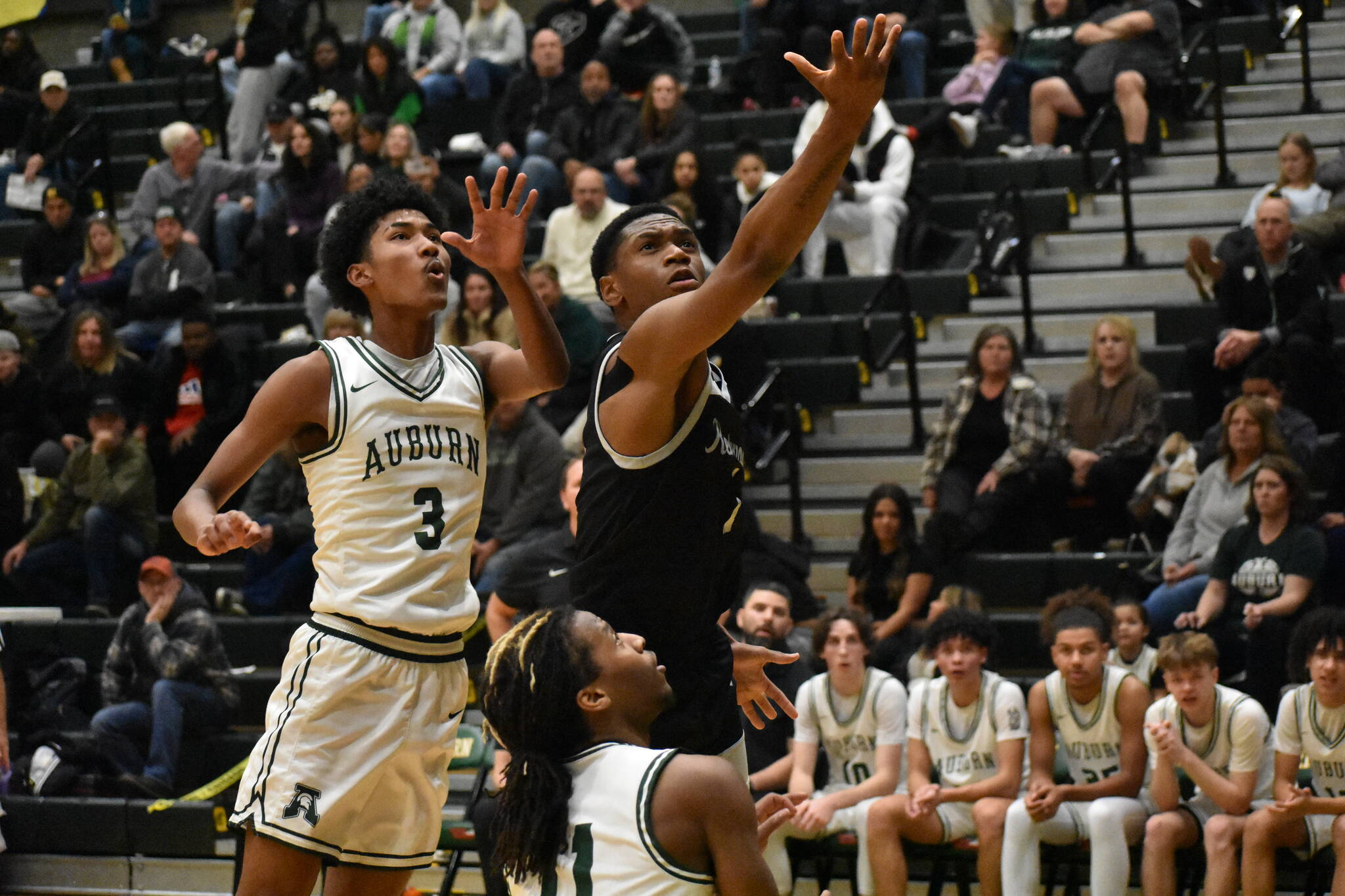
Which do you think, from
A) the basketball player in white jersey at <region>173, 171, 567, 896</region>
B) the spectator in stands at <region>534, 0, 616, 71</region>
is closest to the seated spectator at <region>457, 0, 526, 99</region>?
the spectator in stands at <region>534, 0, 616, 71</region>

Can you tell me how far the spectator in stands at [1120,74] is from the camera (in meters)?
11.0

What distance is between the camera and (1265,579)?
285 inches

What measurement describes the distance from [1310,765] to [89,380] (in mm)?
7508

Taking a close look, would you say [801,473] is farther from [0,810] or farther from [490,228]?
[490,228]

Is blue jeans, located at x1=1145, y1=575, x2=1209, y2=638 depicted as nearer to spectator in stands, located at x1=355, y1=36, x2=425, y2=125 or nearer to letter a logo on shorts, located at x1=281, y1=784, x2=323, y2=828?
letter a logo on shorts, located at x1=281, y1=784, x2=323, y2=828

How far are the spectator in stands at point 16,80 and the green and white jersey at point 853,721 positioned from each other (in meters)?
10.4

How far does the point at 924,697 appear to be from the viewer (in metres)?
7.11

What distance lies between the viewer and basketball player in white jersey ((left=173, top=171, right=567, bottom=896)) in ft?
12.6

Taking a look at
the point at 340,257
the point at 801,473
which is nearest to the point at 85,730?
the point at 801,473

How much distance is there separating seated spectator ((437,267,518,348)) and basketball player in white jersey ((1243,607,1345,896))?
455 centimetres

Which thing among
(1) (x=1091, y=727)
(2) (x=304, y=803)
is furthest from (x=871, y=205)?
(2) (x=304, y=803)

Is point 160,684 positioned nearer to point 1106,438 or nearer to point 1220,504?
point 1106,438

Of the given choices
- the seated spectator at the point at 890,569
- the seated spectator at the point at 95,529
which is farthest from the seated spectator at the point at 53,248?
the seated spectator at the point at 890,569

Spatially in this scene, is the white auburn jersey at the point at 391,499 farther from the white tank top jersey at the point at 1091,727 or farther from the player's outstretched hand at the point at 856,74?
the white tank top jersey at the point at 1091,727
